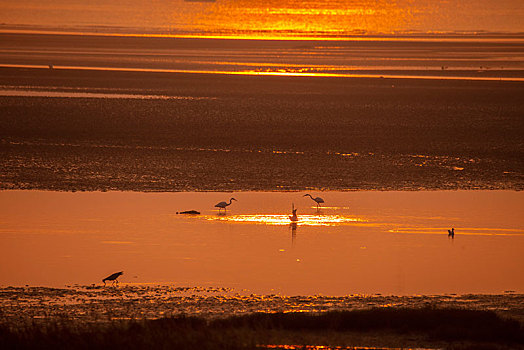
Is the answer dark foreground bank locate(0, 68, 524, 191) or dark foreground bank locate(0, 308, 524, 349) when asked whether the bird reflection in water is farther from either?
dark foreground bank locate(0, 308, 524, 349)

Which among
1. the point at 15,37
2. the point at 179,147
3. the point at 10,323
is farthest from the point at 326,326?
the point at 15,37

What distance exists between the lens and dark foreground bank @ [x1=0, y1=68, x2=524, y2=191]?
2883 centimetres

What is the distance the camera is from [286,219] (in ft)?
76.4

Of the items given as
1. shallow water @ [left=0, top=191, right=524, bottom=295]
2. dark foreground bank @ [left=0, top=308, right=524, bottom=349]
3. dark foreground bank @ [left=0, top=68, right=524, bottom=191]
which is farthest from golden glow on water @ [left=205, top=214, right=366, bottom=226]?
dark foreground bank @ [left=0, top=308, right=524, bottom=349]

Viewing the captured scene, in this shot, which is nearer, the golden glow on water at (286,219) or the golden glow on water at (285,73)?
the golden glow on water at (286,219)

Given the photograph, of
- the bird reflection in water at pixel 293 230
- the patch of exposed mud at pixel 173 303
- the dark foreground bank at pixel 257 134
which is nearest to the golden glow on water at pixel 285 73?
the dark foreground bank at pixel 257 134

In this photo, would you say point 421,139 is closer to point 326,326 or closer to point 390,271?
point 390,271

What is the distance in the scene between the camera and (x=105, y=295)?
1656cm

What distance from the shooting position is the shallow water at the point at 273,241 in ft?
59.3

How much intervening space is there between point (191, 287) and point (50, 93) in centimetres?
3254

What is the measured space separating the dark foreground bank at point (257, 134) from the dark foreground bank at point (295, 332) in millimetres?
12758

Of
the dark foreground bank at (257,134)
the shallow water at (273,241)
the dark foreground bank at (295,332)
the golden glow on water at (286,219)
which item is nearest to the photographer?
the dark foreground bank at (295,332)

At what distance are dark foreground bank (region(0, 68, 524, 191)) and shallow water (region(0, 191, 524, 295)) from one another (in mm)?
2121

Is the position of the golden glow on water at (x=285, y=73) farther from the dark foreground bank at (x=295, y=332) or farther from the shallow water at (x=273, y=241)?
the dark foreground bank at (x=295, y=332)
